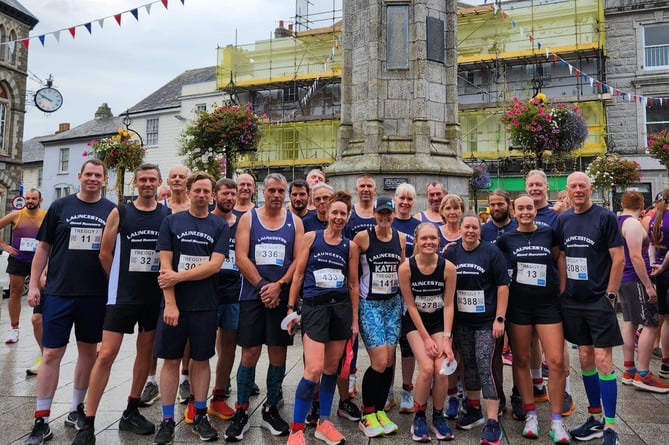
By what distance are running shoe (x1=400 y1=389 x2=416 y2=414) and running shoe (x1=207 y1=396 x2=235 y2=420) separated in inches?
65.9

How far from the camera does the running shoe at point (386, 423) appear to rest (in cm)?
443

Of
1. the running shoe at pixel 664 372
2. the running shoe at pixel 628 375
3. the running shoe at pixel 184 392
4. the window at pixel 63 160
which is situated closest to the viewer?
the running shoe at pixel 184 392

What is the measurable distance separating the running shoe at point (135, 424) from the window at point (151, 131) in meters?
33.1

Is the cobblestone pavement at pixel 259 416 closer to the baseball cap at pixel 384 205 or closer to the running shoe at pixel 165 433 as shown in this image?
the running shoe at pixel 165 433

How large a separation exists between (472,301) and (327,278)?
1.35 m

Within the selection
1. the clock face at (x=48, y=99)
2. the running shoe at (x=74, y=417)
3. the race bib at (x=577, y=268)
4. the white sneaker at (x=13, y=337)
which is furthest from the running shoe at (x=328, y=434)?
the clock face at (x=48, y=99)

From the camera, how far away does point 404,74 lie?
9.54 meters

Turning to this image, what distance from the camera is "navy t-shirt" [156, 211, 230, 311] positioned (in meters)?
4.35

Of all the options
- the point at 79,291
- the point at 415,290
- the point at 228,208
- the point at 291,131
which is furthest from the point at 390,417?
the point at 291,131

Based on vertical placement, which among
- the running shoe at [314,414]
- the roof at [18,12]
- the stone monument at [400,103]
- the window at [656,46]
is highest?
the roof at [18,12]

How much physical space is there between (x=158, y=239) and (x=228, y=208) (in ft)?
3.34

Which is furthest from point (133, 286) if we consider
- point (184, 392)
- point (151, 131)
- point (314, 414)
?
point (151, 131)

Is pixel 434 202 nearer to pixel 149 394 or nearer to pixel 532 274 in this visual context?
pixel 532 274

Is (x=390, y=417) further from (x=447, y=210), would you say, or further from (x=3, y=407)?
(x=3, y=407)
